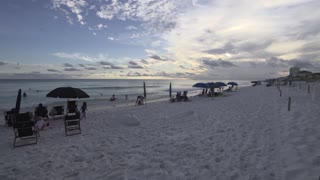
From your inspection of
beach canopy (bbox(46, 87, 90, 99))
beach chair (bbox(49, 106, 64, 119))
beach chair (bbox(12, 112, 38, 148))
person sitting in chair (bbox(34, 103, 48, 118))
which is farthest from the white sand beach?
beach chair (bbox(49, 106, 64, 119))

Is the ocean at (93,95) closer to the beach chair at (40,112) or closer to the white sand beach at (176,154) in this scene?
the beach chair at (40,112)

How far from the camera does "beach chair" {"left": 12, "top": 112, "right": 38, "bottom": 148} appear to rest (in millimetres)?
7262

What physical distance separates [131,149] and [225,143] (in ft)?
8.55

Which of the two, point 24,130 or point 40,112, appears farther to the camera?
point 40,112

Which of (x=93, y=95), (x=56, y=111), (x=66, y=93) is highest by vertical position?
(x=66, y=93)

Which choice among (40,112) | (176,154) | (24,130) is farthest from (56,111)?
(176,154)

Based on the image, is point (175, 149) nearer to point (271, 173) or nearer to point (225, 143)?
point (225, 143)

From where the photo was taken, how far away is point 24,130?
731 cm

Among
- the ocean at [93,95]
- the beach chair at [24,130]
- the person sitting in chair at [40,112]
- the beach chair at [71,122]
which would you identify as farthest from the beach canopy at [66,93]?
the ocean at [93,95]

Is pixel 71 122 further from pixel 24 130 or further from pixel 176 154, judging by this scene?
pixel 176 154

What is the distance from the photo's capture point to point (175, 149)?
6.07 m

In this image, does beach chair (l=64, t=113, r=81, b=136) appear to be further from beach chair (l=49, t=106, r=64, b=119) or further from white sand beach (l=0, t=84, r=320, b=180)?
beach chair (l=49, t=106, r=64, b=119)

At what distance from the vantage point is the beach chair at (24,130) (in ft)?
23.8

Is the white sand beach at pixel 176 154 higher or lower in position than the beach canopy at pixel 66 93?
lower
